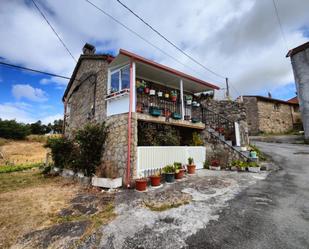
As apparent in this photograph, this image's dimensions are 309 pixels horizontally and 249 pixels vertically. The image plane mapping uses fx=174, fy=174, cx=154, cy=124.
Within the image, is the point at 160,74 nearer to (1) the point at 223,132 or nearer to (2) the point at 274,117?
(1) the point at 223,132

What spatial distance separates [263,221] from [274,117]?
22739 millimetres

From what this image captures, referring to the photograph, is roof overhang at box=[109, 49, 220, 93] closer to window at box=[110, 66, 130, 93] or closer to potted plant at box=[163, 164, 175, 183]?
window at box=[110, 66, 130, 93]

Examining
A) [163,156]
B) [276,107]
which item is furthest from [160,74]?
[276,107]

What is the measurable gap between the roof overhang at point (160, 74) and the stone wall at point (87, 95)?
57.3 inches

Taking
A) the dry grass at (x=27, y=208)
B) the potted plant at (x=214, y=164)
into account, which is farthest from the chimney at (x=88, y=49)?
the potted plant at (x=214, y=164)

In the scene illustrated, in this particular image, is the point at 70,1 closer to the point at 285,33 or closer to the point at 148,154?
the point at 148,154

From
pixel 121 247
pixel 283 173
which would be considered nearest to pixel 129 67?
pixel 121 247

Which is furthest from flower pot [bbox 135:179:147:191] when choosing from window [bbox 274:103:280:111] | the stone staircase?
window [bbox 274:103:280:111]

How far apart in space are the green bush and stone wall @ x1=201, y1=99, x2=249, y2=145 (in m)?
34.2

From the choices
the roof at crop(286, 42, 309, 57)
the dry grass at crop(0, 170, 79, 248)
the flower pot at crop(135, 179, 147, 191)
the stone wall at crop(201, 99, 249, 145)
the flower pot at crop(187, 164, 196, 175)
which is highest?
the roof at crop(286, 42, 309, 57)

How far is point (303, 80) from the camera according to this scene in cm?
1398

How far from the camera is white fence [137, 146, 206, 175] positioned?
664 centimetres

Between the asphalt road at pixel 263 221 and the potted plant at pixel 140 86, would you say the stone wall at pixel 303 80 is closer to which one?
the asphalt road at pixel 263 221

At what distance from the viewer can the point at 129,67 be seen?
7.22 meters
